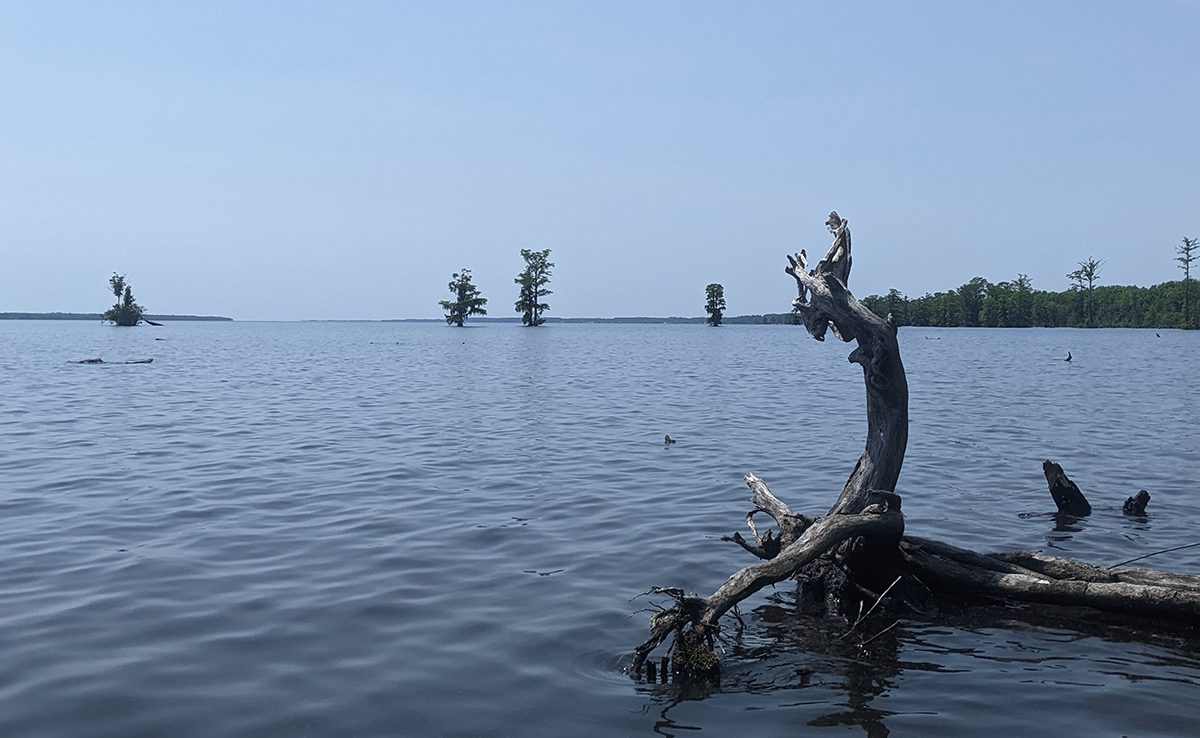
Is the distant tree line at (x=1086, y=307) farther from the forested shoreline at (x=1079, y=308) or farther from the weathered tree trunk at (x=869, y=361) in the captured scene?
the weathered tree trunk at (x=869, y=361)

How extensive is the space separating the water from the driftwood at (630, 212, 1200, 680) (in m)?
0.46

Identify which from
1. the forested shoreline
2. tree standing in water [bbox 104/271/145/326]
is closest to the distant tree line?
the forested shoreline

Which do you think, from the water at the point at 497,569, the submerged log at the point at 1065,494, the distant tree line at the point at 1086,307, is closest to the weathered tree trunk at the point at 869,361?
the water at the point at 497,569

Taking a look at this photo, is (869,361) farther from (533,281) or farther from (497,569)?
(533,281)

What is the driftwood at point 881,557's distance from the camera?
9.67 meters

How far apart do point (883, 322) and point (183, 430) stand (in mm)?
21361

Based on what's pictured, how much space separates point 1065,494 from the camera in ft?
50.9

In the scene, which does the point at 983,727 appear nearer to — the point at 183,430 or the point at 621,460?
the point at 621,460

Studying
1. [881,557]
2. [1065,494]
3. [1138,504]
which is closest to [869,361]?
[881,557]

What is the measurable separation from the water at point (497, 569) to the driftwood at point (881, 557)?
46 cm

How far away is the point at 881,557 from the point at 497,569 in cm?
478

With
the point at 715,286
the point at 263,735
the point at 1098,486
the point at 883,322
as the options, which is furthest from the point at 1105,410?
the point at 715,286

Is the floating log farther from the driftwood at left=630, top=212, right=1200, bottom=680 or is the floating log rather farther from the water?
the driftwood at left=630, top=212, right=1200, bottom=680

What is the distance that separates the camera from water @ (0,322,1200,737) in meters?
7.97
